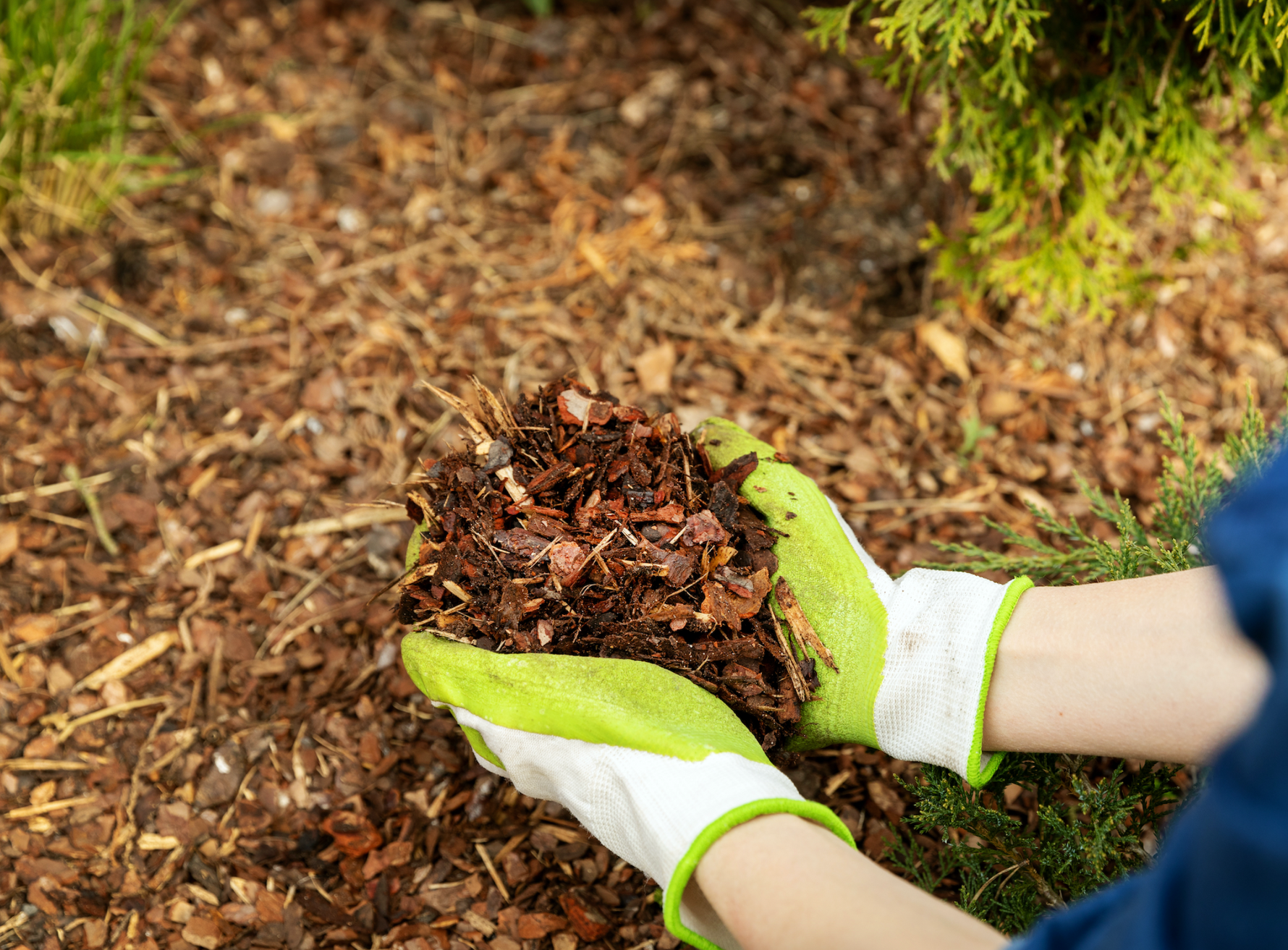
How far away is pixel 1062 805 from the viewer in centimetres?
199

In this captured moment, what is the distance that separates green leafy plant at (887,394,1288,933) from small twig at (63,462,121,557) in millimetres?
2339

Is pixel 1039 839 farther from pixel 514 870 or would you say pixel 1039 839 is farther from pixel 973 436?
pixel 973 436

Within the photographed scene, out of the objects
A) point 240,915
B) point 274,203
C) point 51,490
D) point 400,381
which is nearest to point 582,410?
point 400,381

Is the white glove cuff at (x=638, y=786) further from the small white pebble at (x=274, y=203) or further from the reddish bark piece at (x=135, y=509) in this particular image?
the small white pebble at (x=274, y=203)

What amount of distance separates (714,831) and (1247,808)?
0.87 metres

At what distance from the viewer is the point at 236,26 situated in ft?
12.5

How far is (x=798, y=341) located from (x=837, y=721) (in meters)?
1.56

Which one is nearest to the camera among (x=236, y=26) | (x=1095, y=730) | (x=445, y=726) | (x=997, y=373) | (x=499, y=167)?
(x=1095, y=730)

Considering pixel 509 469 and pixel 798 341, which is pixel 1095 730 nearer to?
pixel 509 469

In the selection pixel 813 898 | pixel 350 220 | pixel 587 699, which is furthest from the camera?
pixel 350 220

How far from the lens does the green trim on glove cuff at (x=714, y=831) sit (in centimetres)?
138

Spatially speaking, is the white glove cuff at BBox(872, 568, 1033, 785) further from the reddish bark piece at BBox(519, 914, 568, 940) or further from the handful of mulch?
the reddish bark piece at BBox(519, 914, 568, 940)

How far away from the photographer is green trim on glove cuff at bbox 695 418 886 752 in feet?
6.21

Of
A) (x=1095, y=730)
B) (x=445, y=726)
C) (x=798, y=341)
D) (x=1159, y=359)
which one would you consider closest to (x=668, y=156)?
(x=798, y=341)
